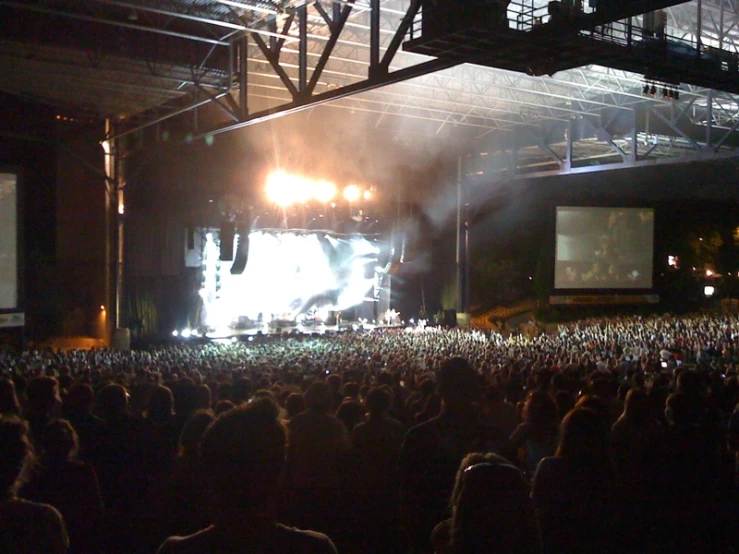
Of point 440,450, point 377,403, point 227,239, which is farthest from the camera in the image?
point 227,239

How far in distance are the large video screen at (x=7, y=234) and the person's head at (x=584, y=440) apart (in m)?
16.7

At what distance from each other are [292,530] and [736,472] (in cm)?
295

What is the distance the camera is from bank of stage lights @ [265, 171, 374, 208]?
2432cm

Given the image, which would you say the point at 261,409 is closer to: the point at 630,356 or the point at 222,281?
the point at 630,356

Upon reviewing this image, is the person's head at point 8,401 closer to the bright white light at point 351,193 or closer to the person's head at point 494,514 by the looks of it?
the person's head at point 494,514

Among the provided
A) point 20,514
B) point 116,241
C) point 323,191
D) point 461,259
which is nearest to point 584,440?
point 20,514

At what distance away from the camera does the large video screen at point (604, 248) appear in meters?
30.2

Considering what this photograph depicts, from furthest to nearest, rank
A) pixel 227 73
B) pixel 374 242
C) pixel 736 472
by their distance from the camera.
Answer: pixel 374 242 < pixel 227 73 < pixel 736 472

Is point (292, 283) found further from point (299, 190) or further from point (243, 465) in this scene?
point (243, 465)

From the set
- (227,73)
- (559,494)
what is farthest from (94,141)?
(559,494)

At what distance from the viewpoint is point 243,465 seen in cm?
176

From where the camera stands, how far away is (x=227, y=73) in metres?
13.0

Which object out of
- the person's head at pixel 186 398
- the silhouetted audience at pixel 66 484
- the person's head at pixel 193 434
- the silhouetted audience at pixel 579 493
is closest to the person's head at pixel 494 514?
the silhouetted audience at pixel 579 493

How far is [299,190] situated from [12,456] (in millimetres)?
22910
